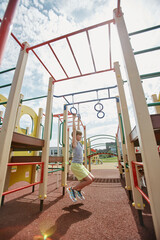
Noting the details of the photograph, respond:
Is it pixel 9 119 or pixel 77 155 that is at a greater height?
pixel 9 119

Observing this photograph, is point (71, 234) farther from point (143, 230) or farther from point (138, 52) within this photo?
point (138, 52)

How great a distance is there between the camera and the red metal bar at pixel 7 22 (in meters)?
0.38

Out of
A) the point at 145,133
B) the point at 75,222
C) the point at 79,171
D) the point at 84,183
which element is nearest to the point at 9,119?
the point at 145,133

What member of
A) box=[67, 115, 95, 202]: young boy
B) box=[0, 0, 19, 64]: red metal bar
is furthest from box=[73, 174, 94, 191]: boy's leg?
box=[0, 0, 19, 64]: red metal bar

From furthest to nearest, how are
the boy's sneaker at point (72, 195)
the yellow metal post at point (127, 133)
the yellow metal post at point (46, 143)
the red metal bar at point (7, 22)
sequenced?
the boy's sneaker at point (72, 195) → the yellow metal post at point (46, 143) → the yellow metal post at point (127, 133) → the red metal bar at point (7, 22)

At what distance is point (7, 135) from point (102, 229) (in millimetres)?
1464

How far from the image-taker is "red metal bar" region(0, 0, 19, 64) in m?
0.38

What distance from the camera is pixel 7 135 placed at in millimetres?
1237

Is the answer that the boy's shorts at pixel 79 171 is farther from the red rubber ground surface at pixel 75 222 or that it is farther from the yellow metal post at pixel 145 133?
the yellow metal post at pixel 145 133

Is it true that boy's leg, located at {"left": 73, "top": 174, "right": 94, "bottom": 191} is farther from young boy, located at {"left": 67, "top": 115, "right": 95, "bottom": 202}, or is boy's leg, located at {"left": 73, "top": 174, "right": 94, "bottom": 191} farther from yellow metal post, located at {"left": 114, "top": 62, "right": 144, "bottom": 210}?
yellow metal post, located at {"left": 114, "top": 62, "right": 144, "bottom": 210}

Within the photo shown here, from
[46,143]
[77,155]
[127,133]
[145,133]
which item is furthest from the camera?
[77,155]

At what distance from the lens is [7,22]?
15.8 inches

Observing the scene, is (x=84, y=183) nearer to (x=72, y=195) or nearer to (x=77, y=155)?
(x=72, y=195)

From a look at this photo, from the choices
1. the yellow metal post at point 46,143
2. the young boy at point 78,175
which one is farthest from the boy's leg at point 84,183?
the yellow metal post at point 46,143
